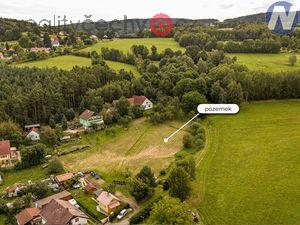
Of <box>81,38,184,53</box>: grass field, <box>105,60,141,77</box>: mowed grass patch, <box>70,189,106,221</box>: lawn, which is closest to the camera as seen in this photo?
<box>70,189,106,221</box>: lawn

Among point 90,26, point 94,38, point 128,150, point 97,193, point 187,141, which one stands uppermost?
point 90,26

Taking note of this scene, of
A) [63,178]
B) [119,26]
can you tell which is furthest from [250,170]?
[119,26]

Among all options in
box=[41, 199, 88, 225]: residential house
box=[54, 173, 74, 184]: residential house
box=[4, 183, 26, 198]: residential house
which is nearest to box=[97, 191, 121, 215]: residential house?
box=[41, 199, 88, 225]: residential house

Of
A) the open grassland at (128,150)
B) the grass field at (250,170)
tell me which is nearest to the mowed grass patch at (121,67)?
the open grassland at (128,150)

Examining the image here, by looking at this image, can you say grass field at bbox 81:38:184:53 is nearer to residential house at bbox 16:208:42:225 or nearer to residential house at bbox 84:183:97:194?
residential house at bbox 84:183:97:194

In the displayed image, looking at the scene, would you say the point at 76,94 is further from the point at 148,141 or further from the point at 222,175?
the point at 222,175

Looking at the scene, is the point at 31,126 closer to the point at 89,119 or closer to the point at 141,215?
the point at 89,119

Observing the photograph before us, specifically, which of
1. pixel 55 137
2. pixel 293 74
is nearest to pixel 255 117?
pixel 293 74
